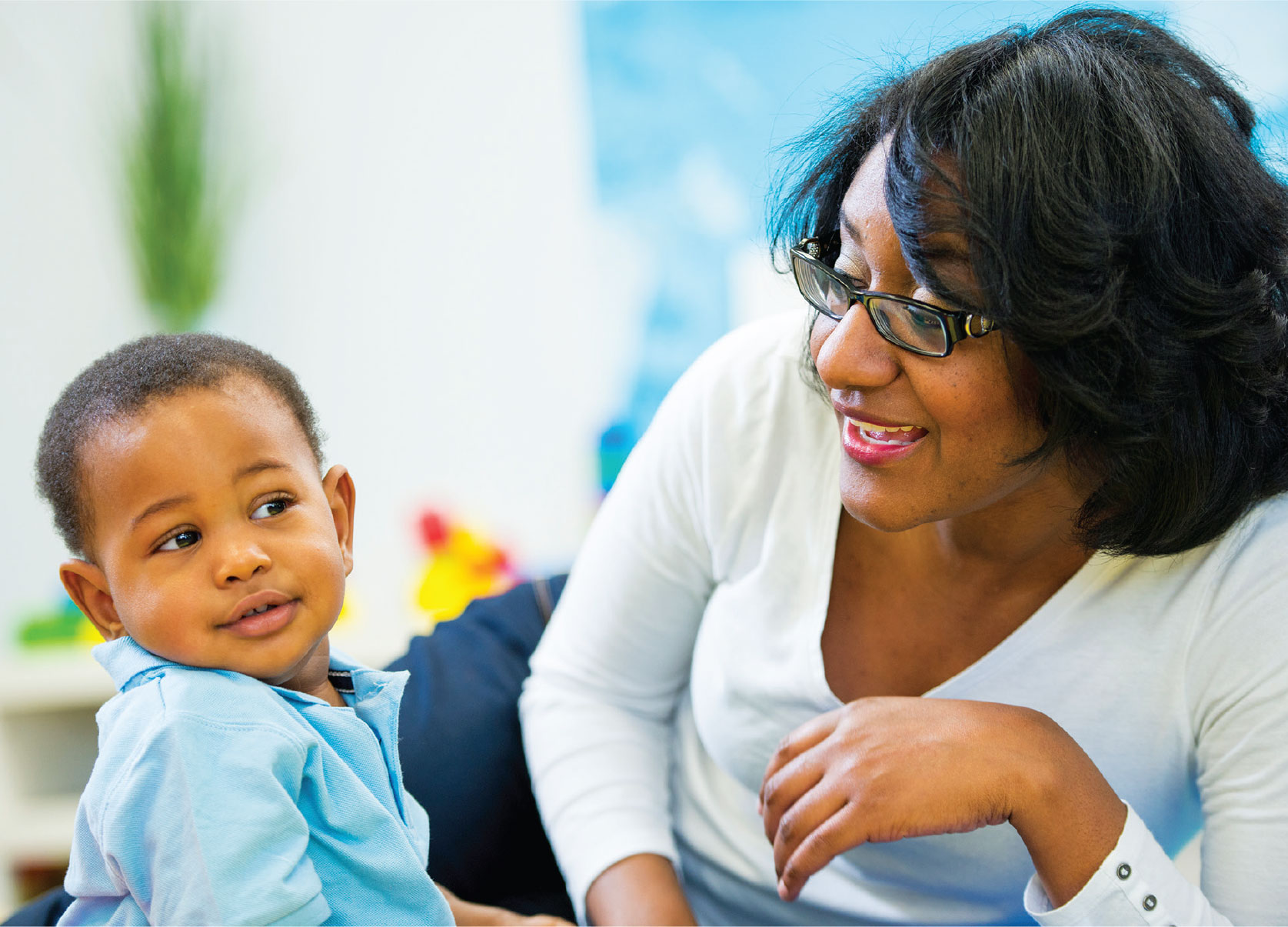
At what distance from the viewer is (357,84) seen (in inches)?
107

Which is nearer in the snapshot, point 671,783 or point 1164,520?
point 1164,520

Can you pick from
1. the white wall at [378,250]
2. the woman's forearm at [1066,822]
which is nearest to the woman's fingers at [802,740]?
the woman's forearm at [1066,822]

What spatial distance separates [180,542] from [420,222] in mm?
2020

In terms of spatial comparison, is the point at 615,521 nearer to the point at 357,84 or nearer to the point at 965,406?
the point at 965,406

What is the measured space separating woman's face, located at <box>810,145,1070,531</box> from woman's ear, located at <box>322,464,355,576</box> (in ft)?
1.51

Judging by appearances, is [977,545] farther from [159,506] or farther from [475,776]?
[159,506]

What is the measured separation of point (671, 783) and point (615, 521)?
0.37 metres

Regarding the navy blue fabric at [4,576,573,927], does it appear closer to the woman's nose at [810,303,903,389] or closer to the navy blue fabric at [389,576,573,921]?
the navy blue fabric at [389,576,573,921]

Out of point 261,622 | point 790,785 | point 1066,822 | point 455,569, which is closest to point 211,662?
point 261,622

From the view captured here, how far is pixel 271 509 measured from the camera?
35.7 inches

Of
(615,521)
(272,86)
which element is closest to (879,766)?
(615,521)

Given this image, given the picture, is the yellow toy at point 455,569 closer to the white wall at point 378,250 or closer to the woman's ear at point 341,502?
the white wall at point 378,250

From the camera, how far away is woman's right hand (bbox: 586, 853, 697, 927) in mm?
1147

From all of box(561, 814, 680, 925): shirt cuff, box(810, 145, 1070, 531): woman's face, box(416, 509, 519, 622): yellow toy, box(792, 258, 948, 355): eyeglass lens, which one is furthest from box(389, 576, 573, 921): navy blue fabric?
box(416, 509, 519, 622): yellow toy
